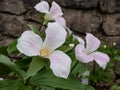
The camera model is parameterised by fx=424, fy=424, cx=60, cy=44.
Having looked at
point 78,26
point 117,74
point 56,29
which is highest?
point 56,29

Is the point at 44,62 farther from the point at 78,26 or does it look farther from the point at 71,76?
the point at 78,26

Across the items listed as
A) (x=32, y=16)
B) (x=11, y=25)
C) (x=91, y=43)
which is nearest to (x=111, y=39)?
(x=32, y=16)

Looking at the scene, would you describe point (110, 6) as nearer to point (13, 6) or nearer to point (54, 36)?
point (13, 6)

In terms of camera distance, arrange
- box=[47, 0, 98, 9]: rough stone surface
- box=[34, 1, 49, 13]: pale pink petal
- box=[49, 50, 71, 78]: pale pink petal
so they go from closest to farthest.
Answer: box=[49, 50, 71, 78]: pale pink petal → box=[34, 1, 49, 13]: pale pink petal → box=[47, 0, 98, 9]: rough stone surface

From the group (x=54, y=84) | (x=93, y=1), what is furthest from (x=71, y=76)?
(x=93, y=1)

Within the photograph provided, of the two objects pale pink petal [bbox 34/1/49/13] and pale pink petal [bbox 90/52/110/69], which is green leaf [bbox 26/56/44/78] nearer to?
pale pink petal [bbox 90/52/110/69]

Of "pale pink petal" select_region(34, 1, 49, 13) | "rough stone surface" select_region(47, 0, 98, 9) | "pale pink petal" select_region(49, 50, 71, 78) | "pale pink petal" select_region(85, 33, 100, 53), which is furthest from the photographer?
"rough stone surface" select_region(47, 0, 98, 9)

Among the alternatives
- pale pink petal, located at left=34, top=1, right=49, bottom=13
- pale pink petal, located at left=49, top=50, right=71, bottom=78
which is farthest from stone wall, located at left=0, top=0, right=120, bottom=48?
pale pink petal, located at left=49, top=50, right=71, bottom=78
